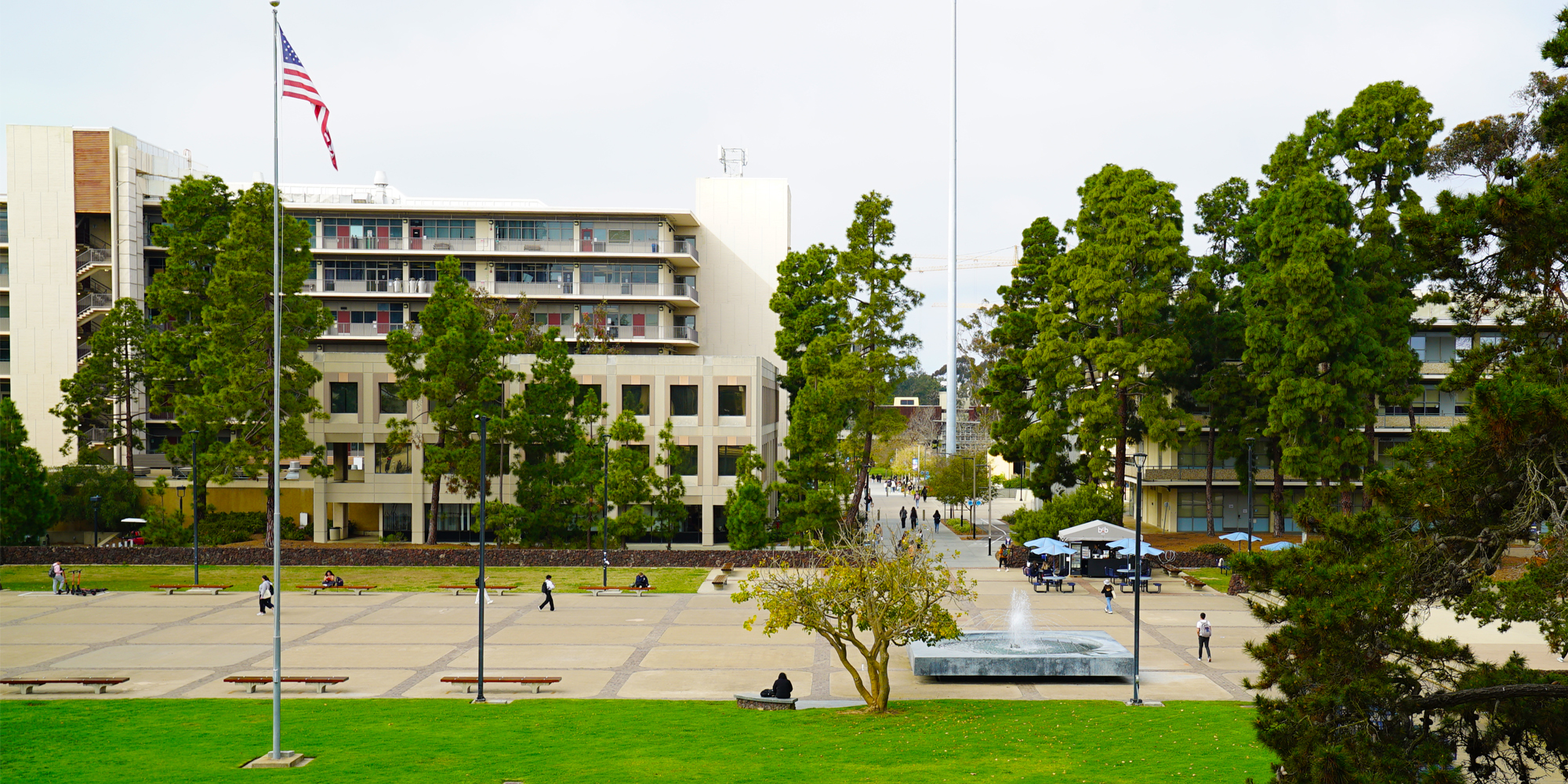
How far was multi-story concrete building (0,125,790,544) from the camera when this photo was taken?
55719mm

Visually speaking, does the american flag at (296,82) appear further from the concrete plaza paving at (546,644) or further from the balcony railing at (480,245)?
the balcony railing at (480,245)

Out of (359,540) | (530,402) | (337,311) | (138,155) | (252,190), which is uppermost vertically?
(138,155)

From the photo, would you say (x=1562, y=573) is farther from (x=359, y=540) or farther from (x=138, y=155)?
(x=138, y=155)

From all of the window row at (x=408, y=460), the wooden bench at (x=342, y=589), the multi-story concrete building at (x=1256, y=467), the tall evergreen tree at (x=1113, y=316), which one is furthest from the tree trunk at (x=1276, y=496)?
the wooden bench at (x=342, y=589)

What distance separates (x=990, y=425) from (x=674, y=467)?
16.3 metres

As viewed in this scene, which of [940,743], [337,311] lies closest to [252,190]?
[337,311]

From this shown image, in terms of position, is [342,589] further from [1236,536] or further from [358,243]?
[1236,536]


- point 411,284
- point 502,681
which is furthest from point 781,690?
point 411,284

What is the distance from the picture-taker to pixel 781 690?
24.2 metres

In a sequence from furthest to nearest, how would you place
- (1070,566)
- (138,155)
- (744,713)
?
(138,155) → (1070,566) → (744,713)

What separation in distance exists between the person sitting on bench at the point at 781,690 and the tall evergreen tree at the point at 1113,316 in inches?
1103

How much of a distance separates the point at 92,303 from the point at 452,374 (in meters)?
32.3

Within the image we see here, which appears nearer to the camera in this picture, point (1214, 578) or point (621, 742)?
point (621, 742)

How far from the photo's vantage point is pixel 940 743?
20688mm
